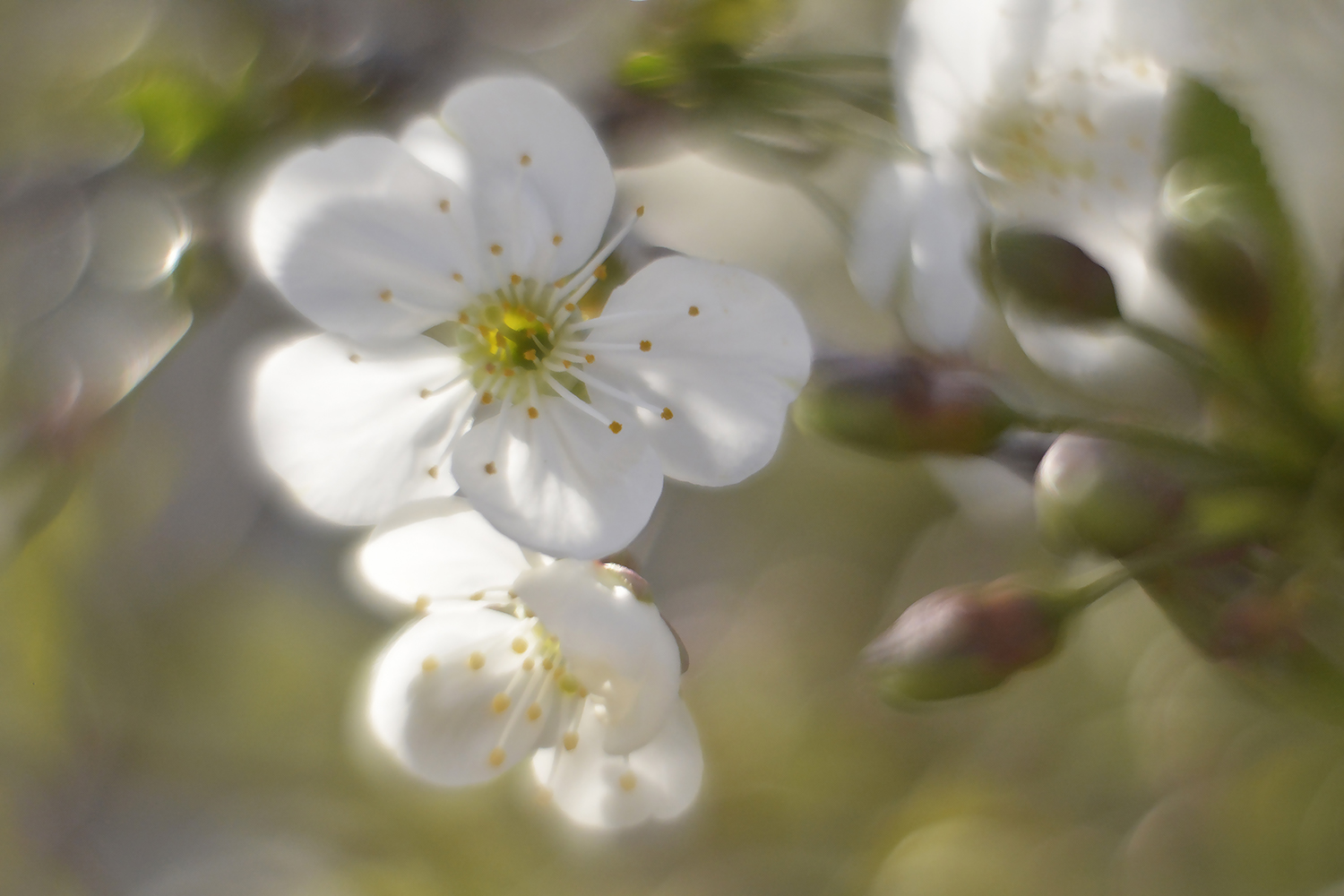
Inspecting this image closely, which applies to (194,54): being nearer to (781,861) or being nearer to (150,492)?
(150,492)

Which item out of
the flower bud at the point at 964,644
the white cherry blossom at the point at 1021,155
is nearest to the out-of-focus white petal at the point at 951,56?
the white cherry blossom at the point at 1021,155

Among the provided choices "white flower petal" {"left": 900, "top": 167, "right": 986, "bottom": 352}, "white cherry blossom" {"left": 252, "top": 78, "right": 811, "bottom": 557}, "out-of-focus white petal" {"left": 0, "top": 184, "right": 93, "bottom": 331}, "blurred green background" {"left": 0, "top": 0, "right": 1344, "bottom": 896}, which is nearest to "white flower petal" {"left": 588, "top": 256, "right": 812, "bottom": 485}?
"white cherry blossom" {"left": 252, "top": 78, "right": 811, "bottom": 557}

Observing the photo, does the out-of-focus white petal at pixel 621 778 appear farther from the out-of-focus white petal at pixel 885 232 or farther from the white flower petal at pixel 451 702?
the out-of-focus white petal at pixel 885 232

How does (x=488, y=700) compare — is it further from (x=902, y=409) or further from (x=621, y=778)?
(x=902, y=409)

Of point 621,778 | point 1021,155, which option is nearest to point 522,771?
point 621,778

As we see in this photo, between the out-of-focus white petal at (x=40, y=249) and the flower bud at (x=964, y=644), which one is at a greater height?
the flower bud at (x=964, y=644)

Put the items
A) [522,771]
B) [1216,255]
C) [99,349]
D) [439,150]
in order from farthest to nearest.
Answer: [522,771], [99,349], [439,150], [1216,255]

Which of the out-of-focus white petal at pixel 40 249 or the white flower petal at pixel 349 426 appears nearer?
the white flower petal at pixel 349 426
